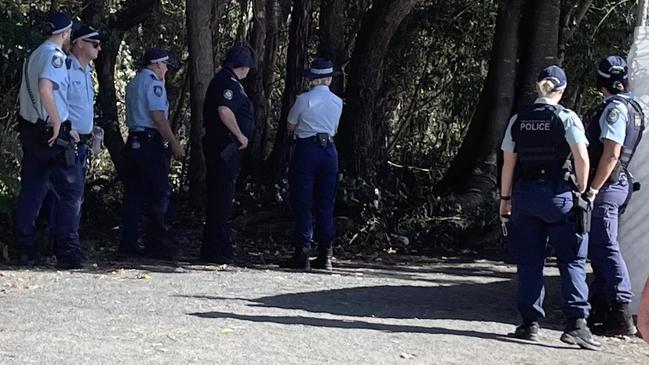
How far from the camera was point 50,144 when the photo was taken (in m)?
10.0

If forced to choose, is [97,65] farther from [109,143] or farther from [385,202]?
[385,202]

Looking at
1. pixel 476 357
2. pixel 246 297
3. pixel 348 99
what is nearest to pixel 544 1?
pixel 348 99

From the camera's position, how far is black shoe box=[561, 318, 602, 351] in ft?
26.2

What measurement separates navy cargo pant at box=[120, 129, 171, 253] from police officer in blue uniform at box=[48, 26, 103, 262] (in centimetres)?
92

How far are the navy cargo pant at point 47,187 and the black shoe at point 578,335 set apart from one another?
14.5ft

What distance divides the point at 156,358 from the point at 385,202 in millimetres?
7992

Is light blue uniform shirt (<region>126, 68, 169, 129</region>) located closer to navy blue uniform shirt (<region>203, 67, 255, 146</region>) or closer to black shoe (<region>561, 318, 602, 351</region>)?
navy blue uniform shirt (<region>203, 67, 255, 146</region>)

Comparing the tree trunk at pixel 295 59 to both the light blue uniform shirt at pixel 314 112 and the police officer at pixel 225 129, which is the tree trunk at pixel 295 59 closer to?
the police officer at pixel 225 129

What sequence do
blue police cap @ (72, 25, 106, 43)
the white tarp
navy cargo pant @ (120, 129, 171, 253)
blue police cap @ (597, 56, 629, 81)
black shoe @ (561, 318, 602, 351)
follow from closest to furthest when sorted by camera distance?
black shoe @ (561, 318, 602, 351) → blue police cap @ (597, 56, 629, 81) → the white tarp → blue police cap @ (72, 25, 106, 43) → navy cargo pant @ (120, 129, 171, 253)

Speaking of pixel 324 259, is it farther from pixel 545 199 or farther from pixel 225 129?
pixel 545 199

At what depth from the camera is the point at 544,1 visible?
1473cm

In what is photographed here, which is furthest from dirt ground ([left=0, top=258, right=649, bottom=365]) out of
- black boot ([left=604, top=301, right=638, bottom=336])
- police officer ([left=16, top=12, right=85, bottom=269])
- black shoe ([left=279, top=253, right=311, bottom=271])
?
police officer ([left=16, top=12, right=85, bottom=269])

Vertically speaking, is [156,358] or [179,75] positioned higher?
[179,75]

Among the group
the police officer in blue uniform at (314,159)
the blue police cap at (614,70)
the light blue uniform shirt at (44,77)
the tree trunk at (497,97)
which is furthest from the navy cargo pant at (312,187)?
the tree trunk at (497,97)
